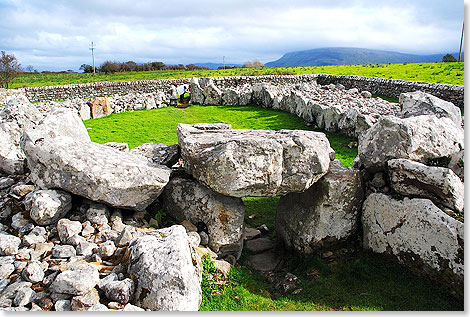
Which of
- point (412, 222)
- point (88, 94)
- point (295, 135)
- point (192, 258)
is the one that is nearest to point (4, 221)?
point (192, 258)

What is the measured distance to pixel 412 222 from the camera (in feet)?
21.9

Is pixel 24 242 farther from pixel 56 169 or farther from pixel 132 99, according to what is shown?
pixel 132 99

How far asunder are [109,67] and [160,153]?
4788cm

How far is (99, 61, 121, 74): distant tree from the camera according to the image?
1991 inches

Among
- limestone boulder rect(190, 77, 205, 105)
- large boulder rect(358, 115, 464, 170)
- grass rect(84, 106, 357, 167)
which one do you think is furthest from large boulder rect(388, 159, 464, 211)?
limestone boulder rect(190, 77, 205, 105)

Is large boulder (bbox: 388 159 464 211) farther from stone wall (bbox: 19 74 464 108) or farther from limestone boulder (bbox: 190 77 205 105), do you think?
limestone boulder (bbox: 190 77 205 105)

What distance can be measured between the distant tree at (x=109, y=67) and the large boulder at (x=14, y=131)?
140ft

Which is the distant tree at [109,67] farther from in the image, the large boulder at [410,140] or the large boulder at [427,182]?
the large boulder at [427,182]

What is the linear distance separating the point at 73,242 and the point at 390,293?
5.52m

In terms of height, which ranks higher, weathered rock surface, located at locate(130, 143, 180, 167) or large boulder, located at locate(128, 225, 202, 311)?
weathered rock surface, located at locate(130, 143, 180, 167)

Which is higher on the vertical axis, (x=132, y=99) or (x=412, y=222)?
(x=132, y=99)

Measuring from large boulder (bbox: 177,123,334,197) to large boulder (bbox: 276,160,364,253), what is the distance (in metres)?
Answer: 0.51

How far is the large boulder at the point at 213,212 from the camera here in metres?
7.42

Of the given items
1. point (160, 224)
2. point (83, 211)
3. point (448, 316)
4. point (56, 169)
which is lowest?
point (448, 316)
